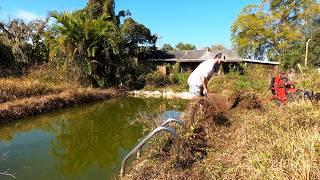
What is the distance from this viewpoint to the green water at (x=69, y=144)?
21.1ft

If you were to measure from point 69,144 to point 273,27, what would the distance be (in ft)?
108

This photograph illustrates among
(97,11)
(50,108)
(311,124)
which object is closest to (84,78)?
(50,108)

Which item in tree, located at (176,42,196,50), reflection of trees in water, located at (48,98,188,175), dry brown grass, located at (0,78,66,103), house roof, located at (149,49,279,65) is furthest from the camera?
tree, located at (176,42,196,50)

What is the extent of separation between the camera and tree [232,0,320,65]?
35750mm

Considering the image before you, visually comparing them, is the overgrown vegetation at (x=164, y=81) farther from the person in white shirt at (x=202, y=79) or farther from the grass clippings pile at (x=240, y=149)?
the grass clippings pile at (x=240, y=149)

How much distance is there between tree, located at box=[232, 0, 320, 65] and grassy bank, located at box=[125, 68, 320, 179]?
30436 mm

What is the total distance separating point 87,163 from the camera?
22.9 ft

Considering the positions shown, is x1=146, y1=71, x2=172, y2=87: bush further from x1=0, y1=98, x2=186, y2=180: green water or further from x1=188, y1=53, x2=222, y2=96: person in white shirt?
x1=188, y1=53, x2=222, y2=96: person in white shirt

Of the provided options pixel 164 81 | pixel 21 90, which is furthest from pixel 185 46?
pixel 21 90

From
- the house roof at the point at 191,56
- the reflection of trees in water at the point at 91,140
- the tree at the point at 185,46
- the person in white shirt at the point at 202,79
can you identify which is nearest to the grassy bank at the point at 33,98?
the reflection of trees in water at the point at 91,140

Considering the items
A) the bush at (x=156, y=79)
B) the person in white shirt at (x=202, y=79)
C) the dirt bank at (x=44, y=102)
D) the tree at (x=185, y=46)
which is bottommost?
the dirt bank at (x=44, y=102)

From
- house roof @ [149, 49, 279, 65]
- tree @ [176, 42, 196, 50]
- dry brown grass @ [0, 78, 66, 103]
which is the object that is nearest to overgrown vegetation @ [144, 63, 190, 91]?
house roof @ [149, 49, 279, 65]

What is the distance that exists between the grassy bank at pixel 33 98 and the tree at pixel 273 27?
2477cm

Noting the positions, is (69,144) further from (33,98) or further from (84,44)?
(84,44)
